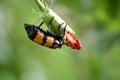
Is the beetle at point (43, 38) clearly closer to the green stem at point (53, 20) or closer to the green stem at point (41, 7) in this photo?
the green stem at point (53, 20)

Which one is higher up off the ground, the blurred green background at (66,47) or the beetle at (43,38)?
the blurred green background at (66,47)

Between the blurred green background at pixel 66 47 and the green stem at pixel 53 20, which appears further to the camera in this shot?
the blurred green background at pixel 66 47

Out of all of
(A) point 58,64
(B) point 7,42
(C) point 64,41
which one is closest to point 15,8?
(B) point 7,42

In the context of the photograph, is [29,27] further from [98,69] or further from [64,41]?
[98,69]

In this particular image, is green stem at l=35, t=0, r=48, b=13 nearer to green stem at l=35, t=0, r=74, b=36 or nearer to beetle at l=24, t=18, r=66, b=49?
green stem at l=35, t=0, r=74, b=36

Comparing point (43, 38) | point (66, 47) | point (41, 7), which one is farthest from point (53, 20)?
point (66, 47)

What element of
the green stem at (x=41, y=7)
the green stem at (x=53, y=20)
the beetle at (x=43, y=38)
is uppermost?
the beetle at (x=43, y=38)

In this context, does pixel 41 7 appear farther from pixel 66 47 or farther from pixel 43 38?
pixel 66 47

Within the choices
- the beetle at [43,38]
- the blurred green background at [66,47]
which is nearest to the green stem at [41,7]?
the beetle at [43,38]

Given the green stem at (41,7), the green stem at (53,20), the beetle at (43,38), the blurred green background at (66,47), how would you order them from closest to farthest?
the green stem at (41,7) → the green stem at (53,20) → the beetle at (43,38) → the blurred green background at (66,47)
